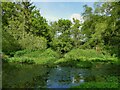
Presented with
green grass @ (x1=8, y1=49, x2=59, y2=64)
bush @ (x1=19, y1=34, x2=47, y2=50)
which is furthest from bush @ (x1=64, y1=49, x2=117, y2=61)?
bush @ (x1=19, y1=34, x2=47, y2=50)

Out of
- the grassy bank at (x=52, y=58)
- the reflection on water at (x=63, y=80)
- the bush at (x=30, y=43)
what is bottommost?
the reflection on water at (x=63, y=80)

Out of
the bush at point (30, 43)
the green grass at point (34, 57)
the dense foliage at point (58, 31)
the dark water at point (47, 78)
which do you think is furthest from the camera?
the bush at point (30, 43)

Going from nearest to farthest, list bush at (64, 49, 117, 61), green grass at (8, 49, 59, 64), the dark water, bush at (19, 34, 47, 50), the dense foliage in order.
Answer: the dark water, green grass at (8, 49, 59, 64), bush at (64, 49, 117, 61), the dense foliage, bush at (19, 34, 47, 50)

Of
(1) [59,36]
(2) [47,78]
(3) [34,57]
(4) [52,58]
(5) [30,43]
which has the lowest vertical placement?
(2) [47,78]

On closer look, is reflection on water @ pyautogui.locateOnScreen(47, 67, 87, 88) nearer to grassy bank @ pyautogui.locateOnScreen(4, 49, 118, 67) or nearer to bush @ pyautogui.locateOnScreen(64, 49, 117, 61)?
grassy bank @ pyautogui.locateOnScreen(4, 49, 118, 67)

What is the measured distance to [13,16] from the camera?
53.2 meters

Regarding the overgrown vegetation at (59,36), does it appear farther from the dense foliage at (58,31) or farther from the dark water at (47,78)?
the dark water at (47,78)

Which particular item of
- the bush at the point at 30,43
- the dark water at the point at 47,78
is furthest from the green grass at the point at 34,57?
the dark water at the point at 47,78

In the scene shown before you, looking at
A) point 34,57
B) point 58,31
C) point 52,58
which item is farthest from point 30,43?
point 58,31

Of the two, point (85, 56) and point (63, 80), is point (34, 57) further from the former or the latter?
point (63, 80)

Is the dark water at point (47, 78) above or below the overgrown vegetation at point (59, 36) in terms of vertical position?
below

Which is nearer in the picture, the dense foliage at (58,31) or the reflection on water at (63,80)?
the reflection on water at (63,80)

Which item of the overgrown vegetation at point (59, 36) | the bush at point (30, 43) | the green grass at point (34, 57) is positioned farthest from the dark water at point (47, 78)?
the bush at point (30, 43)

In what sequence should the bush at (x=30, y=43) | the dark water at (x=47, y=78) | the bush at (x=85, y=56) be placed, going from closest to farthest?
the dark water at (x=47, y=78), the bush at (x=85, y=56), the bush at (x=30, y=43)
